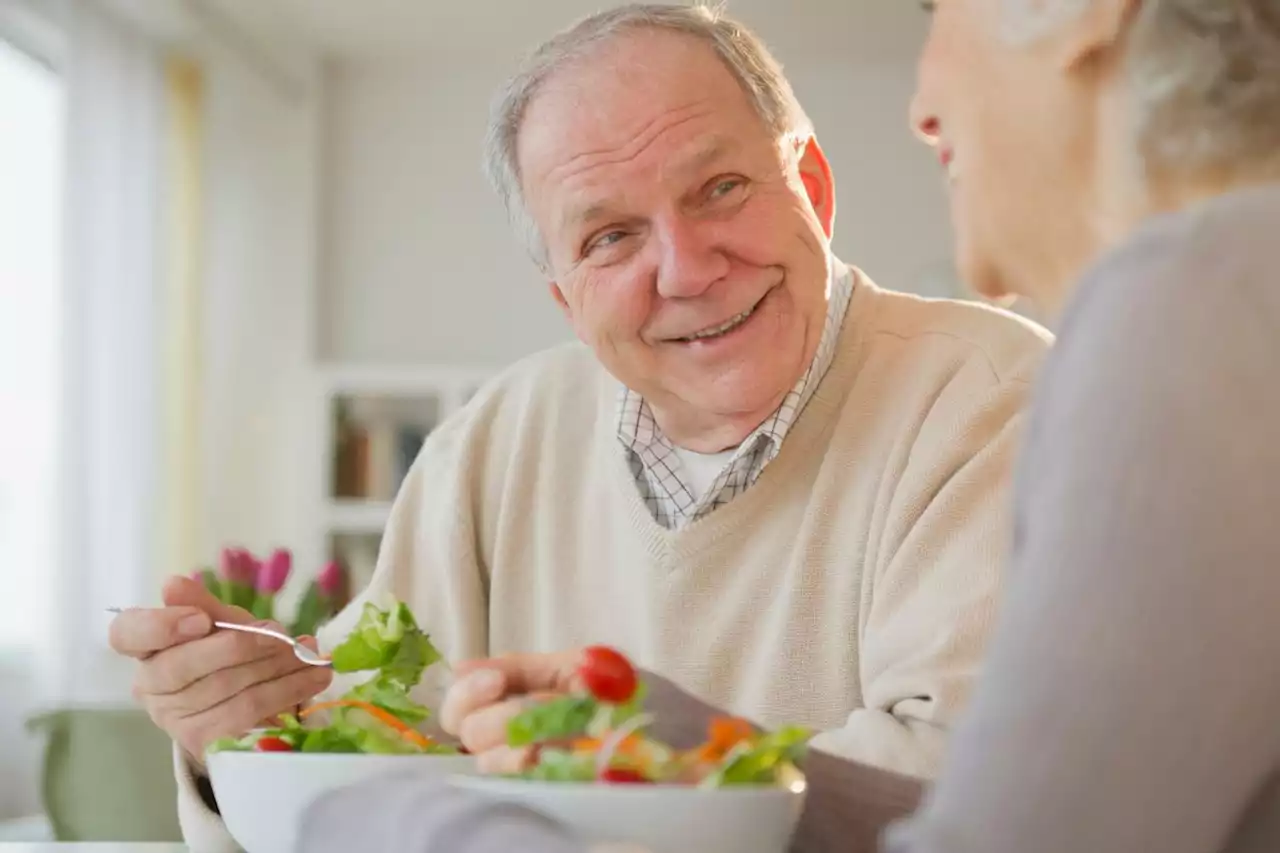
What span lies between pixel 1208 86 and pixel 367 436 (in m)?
4.62

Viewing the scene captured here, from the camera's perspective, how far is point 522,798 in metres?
0.62

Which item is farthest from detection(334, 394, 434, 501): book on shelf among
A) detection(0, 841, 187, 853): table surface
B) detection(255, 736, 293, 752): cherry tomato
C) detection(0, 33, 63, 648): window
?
detection(255, 736, 293, 752): cherry tomato

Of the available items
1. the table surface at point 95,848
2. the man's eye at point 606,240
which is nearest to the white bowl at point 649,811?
the table surface at point 95,848

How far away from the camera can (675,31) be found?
4.75ft

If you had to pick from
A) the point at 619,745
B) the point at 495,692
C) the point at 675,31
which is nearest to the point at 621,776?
the point at 619,745

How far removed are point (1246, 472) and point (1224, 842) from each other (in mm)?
161

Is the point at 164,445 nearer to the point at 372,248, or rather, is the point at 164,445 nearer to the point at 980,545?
the point at 372,248

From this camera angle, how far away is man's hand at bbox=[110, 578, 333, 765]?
1.25 meters

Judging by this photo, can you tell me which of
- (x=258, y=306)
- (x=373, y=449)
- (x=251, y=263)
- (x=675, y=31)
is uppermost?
(x=251, y=263)

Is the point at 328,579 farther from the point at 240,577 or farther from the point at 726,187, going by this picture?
the point at 726,187

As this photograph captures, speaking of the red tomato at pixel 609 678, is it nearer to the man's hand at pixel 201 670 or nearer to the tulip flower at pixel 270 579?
the man's hand at pixel 201 670

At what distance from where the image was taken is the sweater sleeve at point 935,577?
1040 mm

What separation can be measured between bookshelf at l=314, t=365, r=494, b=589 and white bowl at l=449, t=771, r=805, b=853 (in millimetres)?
4463

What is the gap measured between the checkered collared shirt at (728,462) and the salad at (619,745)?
717 millimetres
